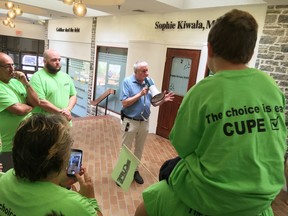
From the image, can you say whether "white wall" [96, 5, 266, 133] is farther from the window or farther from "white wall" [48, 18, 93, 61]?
"white wall" [48, 18, 93, 61]

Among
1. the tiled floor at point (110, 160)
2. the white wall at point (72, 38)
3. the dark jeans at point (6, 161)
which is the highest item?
the white wall at point (72, 38)

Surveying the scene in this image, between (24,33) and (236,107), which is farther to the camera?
(24,33)

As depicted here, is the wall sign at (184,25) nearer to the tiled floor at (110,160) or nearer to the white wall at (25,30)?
the tiled floor at (110,160)

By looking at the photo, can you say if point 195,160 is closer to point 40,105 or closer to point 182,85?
point 40,105

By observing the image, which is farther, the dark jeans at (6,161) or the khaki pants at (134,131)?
the khaki pants at (134,131)

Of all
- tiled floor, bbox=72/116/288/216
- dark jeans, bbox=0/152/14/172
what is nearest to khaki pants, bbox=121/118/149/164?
tiled floor, bbox=72/116/288/216

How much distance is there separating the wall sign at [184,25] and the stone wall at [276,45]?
1.02 meters

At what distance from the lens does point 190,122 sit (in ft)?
3.15

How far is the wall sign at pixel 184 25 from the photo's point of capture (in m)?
5.00

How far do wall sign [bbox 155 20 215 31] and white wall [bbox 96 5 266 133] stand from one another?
0.20 feet

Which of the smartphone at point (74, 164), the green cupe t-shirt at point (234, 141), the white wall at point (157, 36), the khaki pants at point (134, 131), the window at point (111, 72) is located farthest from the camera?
the window at point (111, 72)

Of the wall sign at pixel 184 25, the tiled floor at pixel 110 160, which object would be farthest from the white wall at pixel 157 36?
the tiled floor at pixel 110 160

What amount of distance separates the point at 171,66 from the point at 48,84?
12.1 ft

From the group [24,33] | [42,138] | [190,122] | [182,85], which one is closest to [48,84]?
[42,138]
